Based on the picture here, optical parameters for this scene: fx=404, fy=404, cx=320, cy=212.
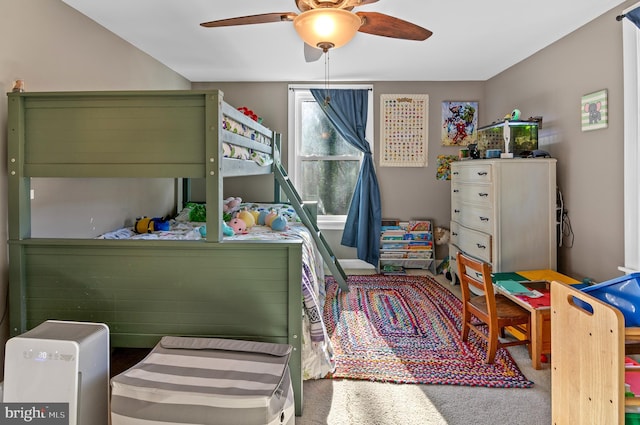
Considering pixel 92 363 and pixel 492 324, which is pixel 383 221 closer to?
pixel 492 324

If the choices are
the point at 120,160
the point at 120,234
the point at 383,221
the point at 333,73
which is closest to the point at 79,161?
the point at 120,160

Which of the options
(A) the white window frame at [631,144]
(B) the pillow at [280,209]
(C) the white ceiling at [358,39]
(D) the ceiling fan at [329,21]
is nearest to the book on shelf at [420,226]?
(B) the pillow at [280,209]

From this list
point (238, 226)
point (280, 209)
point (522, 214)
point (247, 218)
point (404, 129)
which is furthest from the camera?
point (404, 129)

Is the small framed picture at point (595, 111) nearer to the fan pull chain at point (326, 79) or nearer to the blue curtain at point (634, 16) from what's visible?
the blue curtain at point (634, 16)

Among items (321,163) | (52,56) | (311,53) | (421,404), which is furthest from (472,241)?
(52,56)

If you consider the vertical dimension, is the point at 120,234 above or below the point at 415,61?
below

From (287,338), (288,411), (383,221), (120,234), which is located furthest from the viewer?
(383,221)

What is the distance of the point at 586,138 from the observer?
2.95 m

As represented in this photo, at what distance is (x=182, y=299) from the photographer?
1.92m

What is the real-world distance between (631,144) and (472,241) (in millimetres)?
1390

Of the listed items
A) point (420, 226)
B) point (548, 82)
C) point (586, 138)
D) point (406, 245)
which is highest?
point (548, 82)

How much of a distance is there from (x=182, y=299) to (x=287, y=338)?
53 cm

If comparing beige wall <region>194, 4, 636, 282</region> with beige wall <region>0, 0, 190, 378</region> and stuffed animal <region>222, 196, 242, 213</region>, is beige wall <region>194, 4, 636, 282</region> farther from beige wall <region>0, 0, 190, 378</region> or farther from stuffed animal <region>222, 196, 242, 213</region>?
beige wall <region>0, 0, 190, 378</region>

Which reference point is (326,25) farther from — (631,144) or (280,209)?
(280,209)
